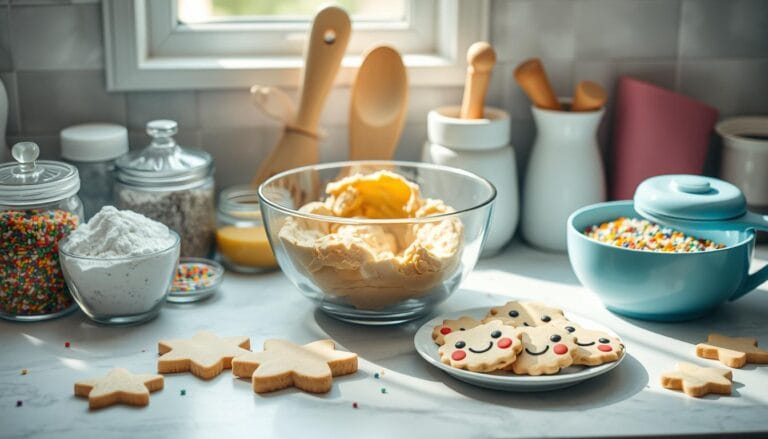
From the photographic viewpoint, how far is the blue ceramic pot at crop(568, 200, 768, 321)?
1294 millimetres

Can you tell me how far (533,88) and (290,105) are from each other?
40 cm

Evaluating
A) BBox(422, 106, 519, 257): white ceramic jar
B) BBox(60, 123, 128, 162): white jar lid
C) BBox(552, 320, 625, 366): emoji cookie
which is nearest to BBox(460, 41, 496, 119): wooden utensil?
BBox(422, 106, 519, 257): white ceramic jar

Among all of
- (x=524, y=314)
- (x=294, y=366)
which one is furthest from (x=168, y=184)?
(x=524, y=314)

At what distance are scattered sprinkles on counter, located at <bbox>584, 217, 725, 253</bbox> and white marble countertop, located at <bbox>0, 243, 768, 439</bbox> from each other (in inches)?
4.0

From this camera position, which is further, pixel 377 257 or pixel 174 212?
pixel 174 212

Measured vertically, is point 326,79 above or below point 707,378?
above

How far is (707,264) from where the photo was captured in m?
1.30

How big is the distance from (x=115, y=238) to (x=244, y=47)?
57cm

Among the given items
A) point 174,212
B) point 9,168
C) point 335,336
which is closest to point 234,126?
point 174,212

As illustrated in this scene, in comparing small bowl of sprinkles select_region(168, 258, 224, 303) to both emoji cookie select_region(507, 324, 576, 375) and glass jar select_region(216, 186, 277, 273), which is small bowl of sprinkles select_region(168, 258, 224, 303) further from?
emoji cookie select_region(507, 324, 576, 375)

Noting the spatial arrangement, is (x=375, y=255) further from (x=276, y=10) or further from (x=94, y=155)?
(x=276, y=10)

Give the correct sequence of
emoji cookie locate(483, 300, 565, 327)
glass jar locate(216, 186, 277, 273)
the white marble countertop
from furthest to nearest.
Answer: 1. glass jar locate(216, 186, 277, 273)
2. emoji cookie locate(483, 300, 565, 327)
3. the white marble countertop

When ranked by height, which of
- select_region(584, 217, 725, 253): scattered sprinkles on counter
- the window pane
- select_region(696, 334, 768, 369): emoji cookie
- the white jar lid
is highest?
the window pane

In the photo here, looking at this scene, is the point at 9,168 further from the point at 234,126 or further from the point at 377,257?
the point at 377,257
